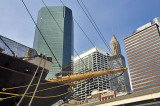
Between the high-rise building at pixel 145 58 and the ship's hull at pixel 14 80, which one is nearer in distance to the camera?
the ship's hull at pixel 14 80

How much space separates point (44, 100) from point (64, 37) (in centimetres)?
13540

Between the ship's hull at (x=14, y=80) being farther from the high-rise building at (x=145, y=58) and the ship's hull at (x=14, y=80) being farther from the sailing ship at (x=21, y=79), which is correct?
the high-rise building at (x=145, y=58)

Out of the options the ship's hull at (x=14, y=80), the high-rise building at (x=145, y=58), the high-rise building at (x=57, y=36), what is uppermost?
the high-rise building at (x=57, y=36)

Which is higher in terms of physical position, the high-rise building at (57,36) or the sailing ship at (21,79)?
the high-rise building at (57,36)

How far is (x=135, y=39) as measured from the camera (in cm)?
13175

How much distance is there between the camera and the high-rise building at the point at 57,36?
13600 cm

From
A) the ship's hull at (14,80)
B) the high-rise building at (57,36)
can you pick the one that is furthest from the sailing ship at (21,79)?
the high-rise building at (57,36)

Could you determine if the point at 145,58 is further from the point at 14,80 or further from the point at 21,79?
the point at 14,80

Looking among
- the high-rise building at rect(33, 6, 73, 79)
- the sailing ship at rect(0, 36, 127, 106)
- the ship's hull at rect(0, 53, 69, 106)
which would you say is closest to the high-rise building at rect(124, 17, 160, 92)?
the high-rise building at rect(33, 6, 73, 79)

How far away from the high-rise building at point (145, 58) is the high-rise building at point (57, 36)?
54.5m

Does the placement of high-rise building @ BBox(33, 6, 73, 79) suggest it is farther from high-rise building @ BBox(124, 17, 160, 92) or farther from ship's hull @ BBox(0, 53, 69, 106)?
ship's hull @ BBox(0, 53, 69, 106)

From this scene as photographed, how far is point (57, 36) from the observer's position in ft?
476

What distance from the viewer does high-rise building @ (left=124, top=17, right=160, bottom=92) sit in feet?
341

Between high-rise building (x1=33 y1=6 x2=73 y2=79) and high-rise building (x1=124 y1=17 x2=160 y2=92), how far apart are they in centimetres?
5454
